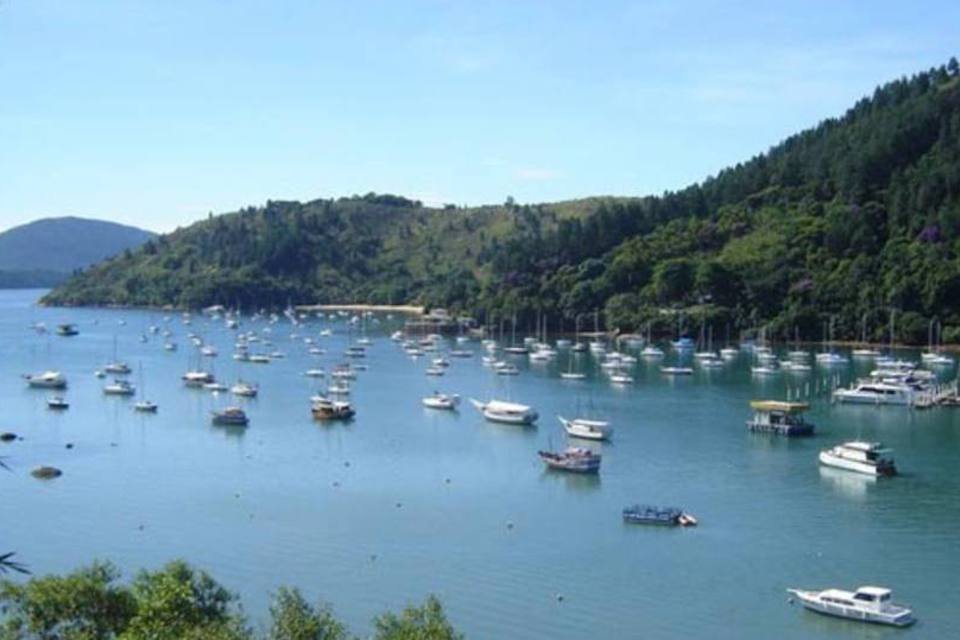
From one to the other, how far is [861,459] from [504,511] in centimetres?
1352

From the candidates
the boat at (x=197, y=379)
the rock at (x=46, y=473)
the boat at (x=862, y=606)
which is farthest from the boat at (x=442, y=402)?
the boat at (x=862, y=606)

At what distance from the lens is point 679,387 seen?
71.2m

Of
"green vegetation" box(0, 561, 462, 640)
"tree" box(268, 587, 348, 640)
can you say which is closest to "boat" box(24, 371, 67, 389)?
"green vegetation" box(0, 561, 462, 640)

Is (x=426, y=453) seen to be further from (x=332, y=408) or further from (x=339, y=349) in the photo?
(x=339, y=349)

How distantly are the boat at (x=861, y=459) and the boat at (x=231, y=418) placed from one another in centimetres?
2557

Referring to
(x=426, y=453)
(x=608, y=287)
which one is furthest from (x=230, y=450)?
(x=608, y=287)

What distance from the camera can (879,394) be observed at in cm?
6306

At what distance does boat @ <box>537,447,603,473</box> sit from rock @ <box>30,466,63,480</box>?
1717 cm

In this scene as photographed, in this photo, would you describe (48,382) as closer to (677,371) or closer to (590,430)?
(590,430)

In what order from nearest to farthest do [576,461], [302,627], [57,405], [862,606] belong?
1. [302,627]
2. [862,606]
3. [576,461]
4. [57,405]

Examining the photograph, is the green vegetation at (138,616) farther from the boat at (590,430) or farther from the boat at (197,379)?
the boat at (197,379)

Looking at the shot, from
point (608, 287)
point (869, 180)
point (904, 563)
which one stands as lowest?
point (904, 563)

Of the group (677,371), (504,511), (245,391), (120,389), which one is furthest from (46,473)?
(677,371)

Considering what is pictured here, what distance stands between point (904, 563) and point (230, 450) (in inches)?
1082
